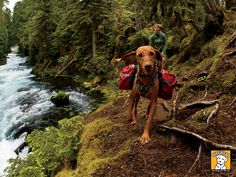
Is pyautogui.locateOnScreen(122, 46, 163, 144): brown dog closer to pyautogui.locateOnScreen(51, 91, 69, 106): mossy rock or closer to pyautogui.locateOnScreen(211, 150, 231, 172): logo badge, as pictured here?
pyautogui.locateOnScreen(211, 150, 231, 172): logo badge

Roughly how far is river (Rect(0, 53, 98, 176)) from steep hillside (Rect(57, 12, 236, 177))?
293 inches

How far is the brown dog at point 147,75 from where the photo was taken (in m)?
5.73

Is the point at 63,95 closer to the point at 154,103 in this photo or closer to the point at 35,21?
the point at 154,103

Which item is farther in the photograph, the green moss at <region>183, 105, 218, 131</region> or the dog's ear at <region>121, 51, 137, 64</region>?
the dog's ear at <region>121, 51, 137, 64</region>

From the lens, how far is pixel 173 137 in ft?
18.8

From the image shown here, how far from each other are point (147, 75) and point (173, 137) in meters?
1.12

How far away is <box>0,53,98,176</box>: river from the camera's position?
16.3m

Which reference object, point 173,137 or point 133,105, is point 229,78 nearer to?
point 133,105

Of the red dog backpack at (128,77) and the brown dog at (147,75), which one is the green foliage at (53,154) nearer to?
the red dog backpack at (128,77)

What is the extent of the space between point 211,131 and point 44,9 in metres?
36.1

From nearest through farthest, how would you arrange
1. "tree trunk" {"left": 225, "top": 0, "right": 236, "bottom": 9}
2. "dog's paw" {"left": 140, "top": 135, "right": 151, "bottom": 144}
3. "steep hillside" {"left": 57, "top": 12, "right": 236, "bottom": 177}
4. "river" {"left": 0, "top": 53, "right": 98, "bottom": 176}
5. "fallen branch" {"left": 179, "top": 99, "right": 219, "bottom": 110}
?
1. "steep hillside" {"left": 57, "top": 12, "right": 236, "bottom": 177}
2. "dog's paw" {"left": 140, "top": 135, "right": 151, "bottom": 144}
3. "fallen branch" {"left": 179, "top": 99, "right": 219, "bottom": 110}
4. "tree trunk" {"left": 225, "top": 0, "right": 236, "bottom": 9}
5. "river" {"left": 0, "top": 53, "right": 98, "bottom": 176}

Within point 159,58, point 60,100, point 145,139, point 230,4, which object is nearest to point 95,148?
point 145,139

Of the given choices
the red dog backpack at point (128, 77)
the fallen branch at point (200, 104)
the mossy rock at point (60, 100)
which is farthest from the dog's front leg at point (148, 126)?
the mossy rock at point (60, 100)

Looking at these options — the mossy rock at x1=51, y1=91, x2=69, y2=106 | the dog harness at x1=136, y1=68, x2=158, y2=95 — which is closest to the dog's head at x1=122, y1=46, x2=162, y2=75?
the dog harness at x1=136, y1=68, x2=158, y2=95
